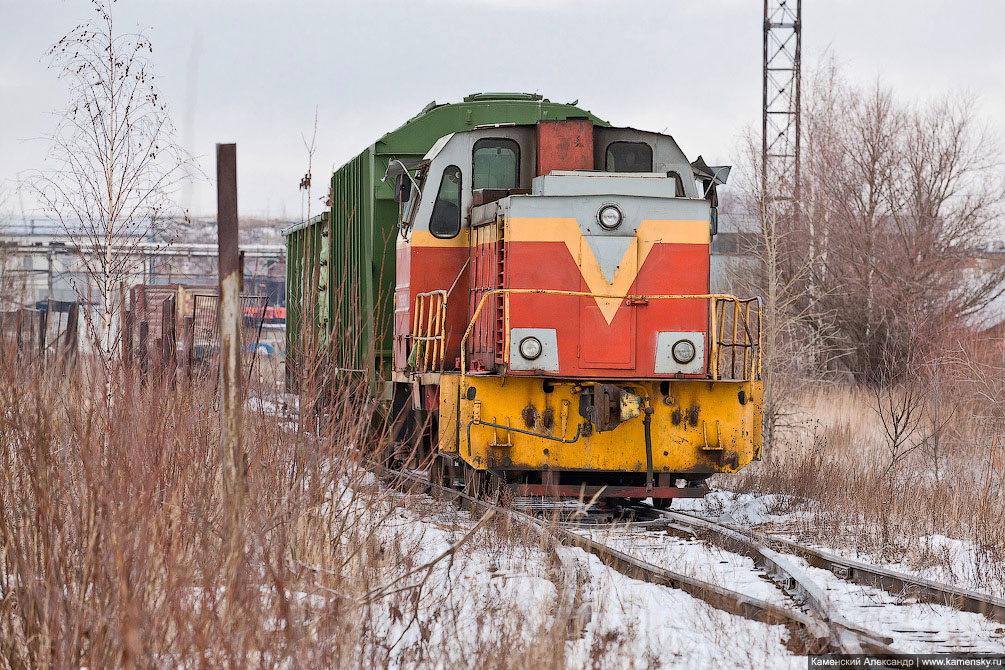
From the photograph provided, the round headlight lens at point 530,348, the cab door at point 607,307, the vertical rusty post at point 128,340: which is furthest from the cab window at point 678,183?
the vertical rusty post at point 128,340

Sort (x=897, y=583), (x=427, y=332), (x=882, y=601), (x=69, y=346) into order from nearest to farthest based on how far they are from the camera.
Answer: (x=882, y=601) < (x=897, y=583) < (x=69, y=346) < (x=427, y=332)

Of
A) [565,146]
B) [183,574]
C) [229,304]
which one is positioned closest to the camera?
[183,574]

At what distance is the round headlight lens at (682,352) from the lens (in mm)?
7914

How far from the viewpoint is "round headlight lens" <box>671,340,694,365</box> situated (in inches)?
312

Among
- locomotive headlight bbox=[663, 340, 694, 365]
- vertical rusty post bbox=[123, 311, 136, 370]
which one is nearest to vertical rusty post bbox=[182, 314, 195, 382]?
vertical rusty post bbox=[123, 311, 136, 370]

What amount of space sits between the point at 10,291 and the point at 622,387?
420cm

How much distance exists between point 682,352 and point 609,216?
3.72 feet

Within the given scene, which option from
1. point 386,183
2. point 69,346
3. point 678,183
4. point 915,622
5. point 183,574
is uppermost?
point 386,183

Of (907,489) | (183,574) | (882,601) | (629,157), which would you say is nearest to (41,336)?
(183,574)

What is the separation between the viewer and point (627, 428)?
316 inches

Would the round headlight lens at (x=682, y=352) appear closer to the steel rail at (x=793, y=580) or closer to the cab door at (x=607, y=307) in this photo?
the cab door at (x=607, y=307)

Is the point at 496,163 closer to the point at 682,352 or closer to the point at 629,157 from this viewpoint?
the point at 629,157

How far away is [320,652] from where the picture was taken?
372cm

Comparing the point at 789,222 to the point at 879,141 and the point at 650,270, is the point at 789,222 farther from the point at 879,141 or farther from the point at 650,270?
the point at 650,270
